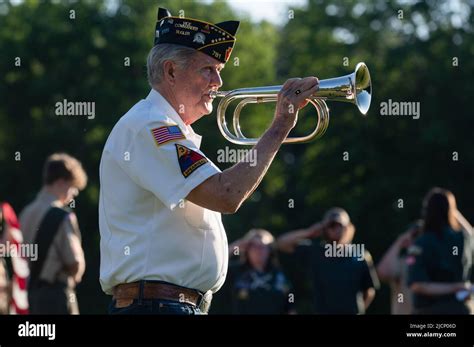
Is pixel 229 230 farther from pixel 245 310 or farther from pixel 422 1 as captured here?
pixel 245 310

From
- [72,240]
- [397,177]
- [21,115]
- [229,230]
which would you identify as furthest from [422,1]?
[72,240]

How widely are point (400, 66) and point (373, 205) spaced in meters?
3.74

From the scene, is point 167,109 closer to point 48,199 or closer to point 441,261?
point 48,199

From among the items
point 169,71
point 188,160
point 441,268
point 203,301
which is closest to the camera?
point 188,160

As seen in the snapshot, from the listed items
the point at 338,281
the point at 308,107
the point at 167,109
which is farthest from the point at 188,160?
the point at 308,107

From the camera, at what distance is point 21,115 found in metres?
30.9

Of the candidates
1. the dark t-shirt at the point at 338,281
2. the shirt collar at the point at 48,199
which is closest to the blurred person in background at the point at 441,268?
the dark t-shirt at the point at 338,281

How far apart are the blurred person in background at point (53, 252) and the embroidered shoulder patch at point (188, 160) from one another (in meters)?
3.97

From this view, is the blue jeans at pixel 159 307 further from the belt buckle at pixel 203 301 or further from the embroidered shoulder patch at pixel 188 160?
the embroidered shoulder patch at pixel 188 160

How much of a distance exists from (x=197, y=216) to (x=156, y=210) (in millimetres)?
172

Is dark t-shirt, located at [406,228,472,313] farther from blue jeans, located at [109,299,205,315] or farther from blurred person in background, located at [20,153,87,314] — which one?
blue jeans, located at [109,299,205,315]

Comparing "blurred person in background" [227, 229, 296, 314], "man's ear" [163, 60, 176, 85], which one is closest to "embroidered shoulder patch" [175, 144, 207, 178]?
"man's ear" [163, 60, 176, 85]

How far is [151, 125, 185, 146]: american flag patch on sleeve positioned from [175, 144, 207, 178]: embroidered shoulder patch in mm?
44

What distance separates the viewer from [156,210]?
4855 mm
